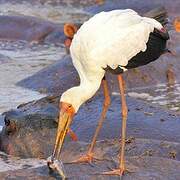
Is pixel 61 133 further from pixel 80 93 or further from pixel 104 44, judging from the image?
pixel 104 44

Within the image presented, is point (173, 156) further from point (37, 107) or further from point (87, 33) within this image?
point (37, 107)

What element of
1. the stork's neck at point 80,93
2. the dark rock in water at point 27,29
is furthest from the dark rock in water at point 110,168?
the dark rock in water at point 27,29

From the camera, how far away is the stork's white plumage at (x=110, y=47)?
19.9 ft

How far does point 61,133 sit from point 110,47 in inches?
34.1

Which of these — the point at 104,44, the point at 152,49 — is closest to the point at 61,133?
the point at 104,44

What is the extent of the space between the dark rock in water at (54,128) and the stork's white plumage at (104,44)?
1117 millimetres

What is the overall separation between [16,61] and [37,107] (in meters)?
5.31

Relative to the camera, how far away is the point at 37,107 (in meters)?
7.99

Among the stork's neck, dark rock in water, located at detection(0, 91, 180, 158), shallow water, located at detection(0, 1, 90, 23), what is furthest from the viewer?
shallow water, located at detection(0, 1, 90, 23)

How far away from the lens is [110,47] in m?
6.16

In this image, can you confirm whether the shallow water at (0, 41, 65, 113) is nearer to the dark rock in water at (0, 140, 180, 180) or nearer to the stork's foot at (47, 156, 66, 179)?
the dark rock in water at (0, 140, 180, 180)

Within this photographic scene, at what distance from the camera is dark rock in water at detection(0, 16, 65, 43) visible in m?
15.1

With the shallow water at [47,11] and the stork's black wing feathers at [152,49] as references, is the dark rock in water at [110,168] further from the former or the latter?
the shallow water at [47,11]

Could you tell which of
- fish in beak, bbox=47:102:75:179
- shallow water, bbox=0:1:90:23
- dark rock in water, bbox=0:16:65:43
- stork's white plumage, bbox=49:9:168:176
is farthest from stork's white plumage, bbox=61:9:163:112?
shallow water, bbox=0:1:90:23
